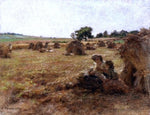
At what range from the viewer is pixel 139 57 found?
6898mm

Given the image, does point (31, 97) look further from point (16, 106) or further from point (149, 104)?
point (149, 104)

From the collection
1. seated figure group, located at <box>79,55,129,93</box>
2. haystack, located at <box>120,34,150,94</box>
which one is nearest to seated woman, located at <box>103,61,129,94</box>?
seated figure group, located at <box>79,55,129,93</box>

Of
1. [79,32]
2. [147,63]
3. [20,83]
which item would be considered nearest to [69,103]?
[147,63]

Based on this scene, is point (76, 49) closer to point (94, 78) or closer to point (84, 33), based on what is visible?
point (94, 78)

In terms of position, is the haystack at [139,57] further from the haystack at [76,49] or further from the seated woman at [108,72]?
the haystack at [76,49]

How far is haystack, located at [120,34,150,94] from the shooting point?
6684 millimetres

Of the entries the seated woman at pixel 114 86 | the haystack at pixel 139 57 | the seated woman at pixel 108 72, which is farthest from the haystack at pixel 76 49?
the seated woman at pixel 114 86

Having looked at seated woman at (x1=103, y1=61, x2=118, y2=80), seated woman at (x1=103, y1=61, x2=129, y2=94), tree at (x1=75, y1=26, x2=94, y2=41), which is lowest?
seated woman at (x1=103, y1=61, x2=129, y2=94)

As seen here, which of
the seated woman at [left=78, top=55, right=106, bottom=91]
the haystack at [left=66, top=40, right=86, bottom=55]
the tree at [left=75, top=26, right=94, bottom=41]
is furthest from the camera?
the tree at [left=75, top=26, right=94, bottom=41]

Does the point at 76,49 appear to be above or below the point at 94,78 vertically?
above

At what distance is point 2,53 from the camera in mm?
20859

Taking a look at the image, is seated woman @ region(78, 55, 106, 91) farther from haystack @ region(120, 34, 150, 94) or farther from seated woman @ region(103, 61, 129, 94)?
haystack @ region(120, 34, 150, 94)

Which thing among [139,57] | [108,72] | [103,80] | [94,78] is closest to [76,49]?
[108,72]

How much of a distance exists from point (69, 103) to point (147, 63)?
307 cm
